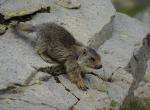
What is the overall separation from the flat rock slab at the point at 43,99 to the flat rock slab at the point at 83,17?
2882mm

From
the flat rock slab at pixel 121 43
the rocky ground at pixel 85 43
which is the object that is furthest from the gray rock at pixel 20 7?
the flat rock slab at pixel 121 43

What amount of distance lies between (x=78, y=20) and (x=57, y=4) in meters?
1.01

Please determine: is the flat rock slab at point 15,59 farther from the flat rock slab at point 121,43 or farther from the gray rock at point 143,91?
the gray rock at point 143,91

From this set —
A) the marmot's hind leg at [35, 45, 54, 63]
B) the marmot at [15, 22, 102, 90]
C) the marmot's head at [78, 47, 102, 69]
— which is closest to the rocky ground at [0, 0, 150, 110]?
the marmot's hind leg at [35, 45, 54, 63]

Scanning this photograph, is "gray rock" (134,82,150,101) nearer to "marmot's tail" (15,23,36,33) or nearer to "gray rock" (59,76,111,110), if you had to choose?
"gray rock" (59,76,111,110)

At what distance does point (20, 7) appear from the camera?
1680 centimetres

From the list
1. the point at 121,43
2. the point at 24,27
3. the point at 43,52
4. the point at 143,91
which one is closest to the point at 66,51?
the point at 43,52

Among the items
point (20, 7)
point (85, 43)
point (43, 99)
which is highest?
point (20, 7)

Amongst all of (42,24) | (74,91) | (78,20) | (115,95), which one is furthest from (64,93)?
(78,20)

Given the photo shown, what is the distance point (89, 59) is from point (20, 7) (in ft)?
10.4

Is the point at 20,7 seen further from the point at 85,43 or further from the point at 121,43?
the point at 121,43

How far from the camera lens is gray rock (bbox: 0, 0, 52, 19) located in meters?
16.4

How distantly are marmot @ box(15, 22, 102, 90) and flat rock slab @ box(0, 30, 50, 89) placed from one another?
33 centimetres

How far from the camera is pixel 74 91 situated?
1404cm
